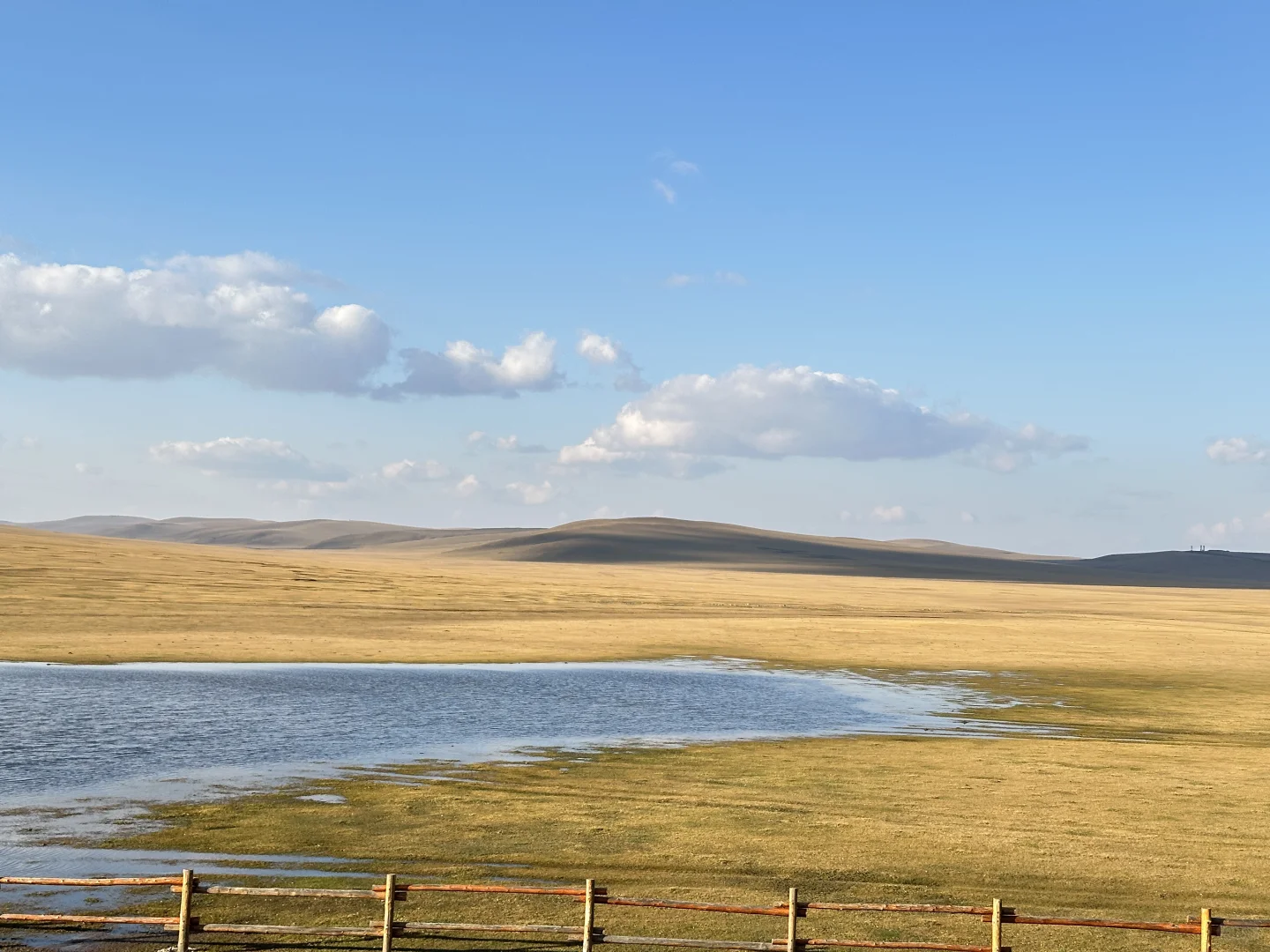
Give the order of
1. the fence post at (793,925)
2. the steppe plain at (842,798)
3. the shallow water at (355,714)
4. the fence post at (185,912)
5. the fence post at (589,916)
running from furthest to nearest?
the shallow water at (355,714)
the steppe plain at (842,798)
the fence post at (589,916)
the fence post at (793,925)
the fence post at (185,912)

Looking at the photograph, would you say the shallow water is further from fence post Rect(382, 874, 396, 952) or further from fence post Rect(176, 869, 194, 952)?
fence post Rect(382, 874, 396, 952)

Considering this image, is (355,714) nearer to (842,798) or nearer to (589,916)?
(842,798)

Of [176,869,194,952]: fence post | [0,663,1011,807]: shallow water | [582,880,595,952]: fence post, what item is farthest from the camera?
[0,663,1011,807]: shallow water

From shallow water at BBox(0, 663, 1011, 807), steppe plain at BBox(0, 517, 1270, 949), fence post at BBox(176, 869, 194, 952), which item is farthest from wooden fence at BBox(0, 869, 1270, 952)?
shallow water at BBox(0, 663, 1011, 807)

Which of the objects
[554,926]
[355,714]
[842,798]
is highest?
[554,926]

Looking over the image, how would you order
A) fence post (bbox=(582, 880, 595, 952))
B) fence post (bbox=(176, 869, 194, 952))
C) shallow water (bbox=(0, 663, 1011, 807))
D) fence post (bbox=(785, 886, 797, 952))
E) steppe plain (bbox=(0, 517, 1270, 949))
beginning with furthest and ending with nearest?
shallow water (bbox=(0, 663, 1011, 807)) < steppe plain (bbox=(0, 517, 1270, 949)) < fence post (bbox=(582, 880, 595, 952)) < fence post (bbox=(785, 886, 797, 952)) < fence post (bbox=(176, 869, 194, 952))

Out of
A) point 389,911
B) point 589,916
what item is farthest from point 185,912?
point 589,916

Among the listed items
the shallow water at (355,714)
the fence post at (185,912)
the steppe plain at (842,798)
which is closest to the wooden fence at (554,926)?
the fence post at (185,912)

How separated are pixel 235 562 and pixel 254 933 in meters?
117

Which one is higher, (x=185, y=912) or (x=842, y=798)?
(x=185, y=912)

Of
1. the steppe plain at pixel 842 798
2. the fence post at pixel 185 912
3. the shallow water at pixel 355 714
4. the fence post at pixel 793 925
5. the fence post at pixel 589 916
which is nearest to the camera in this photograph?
the fence post at pixel 185 912

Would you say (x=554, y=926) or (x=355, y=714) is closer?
(x=554, y=926)

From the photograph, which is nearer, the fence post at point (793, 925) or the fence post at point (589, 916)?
the fence post at point (793, 925)

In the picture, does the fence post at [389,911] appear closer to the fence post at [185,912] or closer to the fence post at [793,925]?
the fence post at [185,912]
